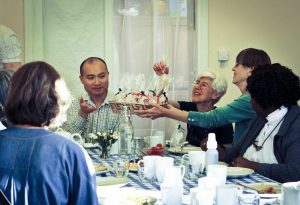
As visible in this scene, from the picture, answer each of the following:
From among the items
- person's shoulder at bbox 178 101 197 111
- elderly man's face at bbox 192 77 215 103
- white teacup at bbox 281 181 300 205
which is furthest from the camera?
person's shoulder at bbox 178 101 197 111

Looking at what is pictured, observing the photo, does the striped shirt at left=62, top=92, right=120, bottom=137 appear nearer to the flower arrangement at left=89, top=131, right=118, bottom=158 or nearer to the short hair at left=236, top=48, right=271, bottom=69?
the flower arrangement at left=89, top=131, right=118, bottom=158

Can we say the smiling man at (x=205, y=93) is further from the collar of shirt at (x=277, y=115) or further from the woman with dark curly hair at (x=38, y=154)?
the woman with dark curly hair at (x=38, y=154)

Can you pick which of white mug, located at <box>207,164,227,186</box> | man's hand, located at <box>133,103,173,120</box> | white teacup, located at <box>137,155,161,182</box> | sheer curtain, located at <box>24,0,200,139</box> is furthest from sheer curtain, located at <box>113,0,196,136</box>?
white mug, located at <box>207,164,227,186</box>

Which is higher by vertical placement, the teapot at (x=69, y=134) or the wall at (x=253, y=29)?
the wall at (x=253, y=29)

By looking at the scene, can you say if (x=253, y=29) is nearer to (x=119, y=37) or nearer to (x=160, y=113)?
(x=119, y=37)

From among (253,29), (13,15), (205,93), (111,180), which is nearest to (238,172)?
(111,180)

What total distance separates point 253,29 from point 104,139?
7.82 feet

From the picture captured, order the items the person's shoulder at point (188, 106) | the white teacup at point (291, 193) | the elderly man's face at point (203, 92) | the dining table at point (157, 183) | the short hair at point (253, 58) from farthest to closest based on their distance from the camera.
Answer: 1. the person's shoulder at point (188, 106)
2. the elderly man's face at point (203, 92)
3. the short hair at point (253, 58)
4. the dining table at point (157, 183)
5. the white teacup at point (291, 193)

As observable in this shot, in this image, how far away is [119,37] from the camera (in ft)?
14.7

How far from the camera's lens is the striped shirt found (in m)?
3.50

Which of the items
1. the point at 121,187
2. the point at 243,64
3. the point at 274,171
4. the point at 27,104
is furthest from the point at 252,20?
the point at 27,104

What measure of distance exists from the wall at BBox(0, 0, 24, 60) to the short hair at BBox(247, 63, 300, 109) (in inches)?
93.6

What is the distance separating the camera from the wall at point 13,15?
4.24 metres

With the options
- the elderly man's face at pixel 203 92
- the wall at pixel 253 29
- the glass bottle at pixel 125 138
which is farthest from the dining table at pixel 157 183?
the wall at pixel 253 29
